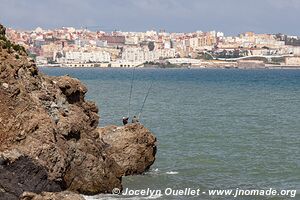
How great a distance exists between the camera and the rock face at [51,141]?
543 inches

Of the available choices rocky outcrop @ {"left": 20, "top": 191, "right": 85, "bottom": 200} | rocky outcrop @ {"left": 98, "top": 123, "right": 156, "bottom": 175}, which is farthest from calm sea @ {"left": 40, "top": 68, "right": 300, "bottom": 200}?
rocky outcrop @ {"left": 20, "top": 191, "right": 85, "bottom": 200}

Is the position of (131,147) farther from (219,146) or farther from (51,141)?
(219,146)

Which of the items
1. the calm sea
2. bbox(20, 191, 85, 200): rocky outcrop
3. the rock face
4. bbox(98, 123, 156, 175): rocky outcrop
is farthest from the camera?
bbox(98, 123, 156, 175): rocky outcrop

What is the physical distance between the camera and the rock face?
45.3 feet

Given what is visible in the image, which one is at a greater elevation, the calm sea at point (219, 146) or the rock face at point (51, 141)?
the rock face at point (51, 141)

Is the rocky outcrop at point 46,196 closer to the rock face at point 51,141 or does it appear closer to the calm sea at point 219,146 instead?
the rock face at point 51,141

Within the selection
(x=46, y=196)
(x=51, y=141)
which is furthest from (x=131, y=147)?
(x=46, y=196)

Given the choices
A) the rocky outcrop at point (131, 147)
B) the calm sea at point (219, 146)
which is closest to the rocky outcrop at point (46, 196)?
the calm sea at point (219, 146)

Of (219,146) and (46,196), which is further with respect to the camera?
(219,146)

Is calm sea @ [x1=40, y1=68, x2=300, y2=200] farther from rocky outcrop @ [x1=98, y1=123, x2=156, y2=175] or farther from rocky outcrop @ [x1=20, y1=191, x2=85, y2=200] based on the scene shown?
rocky outcrop @ [x1=20, y1=191, x2=85, y2=200]

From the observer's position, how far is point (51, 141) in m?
14.5

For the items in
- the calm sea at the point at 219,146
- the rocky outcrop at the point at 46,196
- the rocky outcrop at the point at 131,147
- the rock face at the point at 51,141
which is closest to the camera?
the rocky outcrop at the point at 46,196

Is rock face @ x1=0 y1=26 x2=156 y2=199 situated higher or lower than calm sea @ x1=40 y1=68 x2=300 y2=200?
higher

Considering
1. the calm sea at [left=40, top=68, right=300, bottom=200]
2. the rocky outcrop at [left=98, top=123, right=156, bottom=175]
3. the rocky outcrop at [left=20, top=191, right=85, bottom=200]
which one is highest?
the rocky outcrop at [left=20, top=191, right=85, bottom=200]
